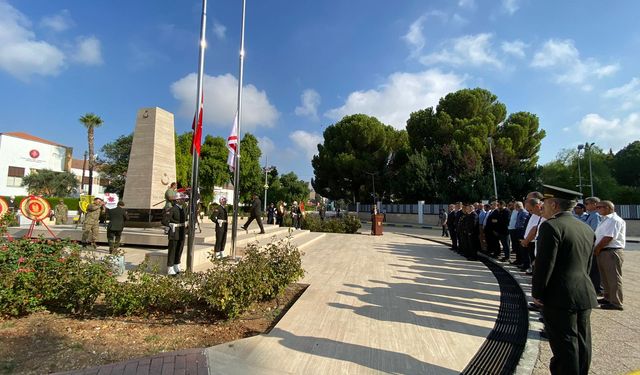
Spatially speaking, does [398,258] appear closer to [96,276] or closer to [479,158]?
[96,276]

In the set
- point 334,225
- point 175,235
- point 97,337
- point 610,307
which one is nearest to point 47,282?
point 97,337

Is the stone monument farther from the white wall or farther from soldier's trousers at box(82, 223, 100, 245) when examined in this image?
the white wall

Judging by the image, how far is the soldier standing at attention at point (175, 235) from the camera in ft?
20.7

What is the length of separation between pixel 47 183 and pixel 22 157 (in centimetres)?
1074

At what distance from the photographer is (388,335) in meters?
3.85

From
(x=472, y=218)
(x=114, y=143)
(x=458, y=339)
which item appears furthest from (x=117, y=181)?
(x=458, y=339)

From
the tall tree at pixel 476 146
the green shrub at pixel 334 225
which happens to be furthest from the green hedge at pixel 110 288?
the tall tree at pixel 476 146

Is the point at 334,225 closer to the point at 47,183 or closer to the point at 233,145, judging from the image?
the point at 233,145

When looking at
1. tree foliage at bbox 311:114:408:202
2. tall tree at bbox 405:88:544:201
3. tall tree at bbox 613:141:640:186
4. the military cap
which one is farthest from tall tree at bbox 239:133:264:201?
tall tree at bbox 613:141:640:186

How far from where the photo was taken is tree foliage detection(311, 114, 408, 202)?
39812 millimetres

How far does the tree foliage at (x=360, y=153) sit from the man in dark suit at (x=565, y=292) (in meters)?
35.7

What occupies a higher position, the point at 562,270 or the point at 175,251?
the point at 562,270

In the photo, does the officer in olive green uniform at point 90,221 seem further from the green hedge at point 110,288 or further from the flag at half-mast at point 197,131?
the green hedge at point 110,288

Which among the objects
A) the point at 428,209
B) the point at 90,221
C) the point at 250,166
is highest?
the point at 250,166
